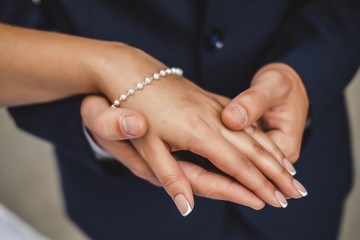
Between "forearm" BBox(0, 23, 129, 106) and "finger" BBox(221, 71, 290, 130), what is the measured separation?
0.80 feet

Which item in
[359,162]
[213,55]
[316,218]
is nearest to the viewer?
[213,55]

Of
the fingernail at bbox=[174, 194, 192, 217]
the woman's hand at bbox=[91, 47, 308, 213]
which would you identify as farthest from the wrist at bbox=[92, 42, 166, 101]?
the fingernail at bbox=[174, 194, 192, 217]

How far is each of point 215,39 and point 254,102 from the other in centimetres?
18

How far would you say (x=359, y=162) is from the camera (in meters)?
1.66

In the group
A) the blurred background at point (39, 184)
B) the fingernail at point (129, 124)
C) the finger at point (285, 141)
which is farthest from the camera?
the blurred background at point (39, 184)

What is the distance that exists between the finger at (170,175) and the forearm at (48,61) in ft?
0.55

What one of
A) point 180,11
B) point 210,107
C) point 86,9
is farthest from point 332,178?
point 86,9

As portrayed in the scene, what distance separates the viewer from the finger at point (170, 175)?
0.45 m

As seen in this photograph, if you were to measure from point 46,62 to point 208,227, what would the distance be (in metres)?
0.53

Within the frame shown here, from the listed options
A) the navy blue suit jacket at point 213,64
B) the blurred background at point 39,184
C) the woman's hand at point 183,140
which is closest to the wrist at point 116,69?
the woman's hand at point 183,140

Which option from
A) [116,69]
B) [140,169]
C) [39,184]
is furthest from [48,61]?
[39,184]

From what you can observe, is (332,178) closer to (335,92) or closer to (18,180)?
(335,92)

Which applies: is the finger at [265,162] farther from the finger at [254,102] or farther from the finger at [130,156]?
the finger at [130,156]

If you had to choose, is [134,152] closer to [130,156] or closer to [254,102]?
[130,156]
